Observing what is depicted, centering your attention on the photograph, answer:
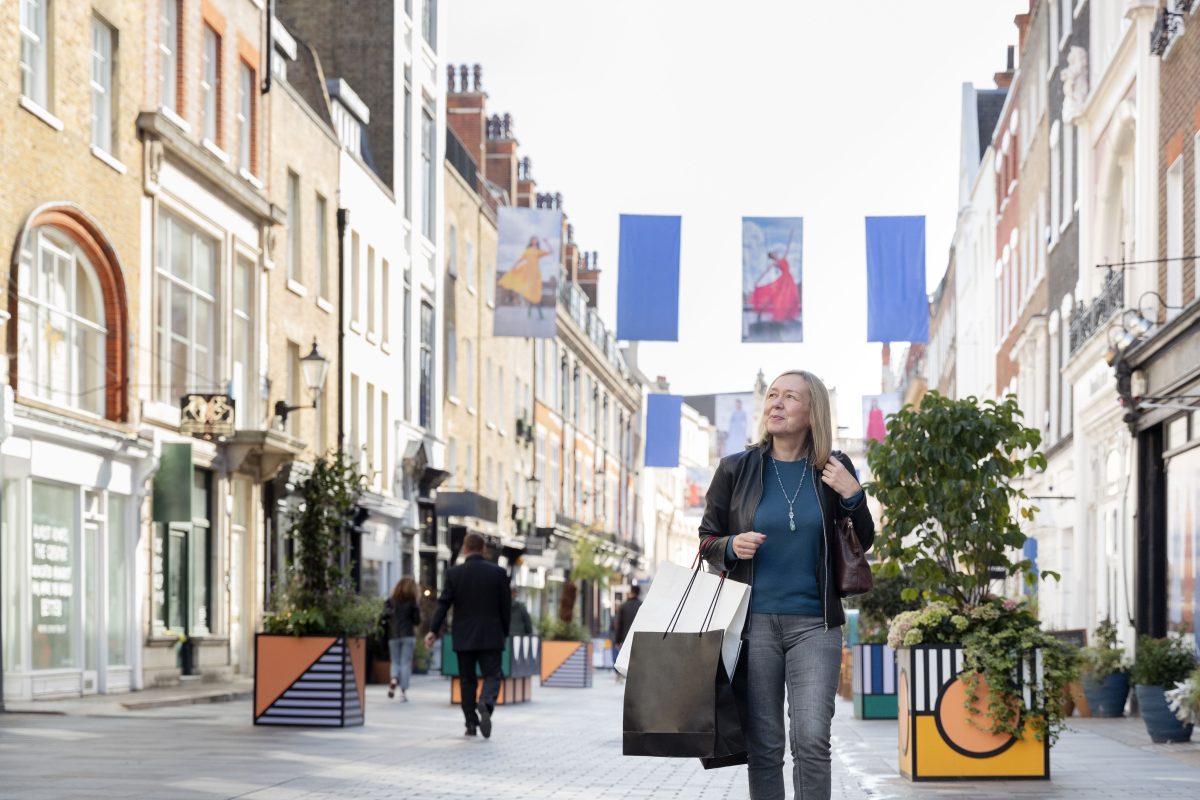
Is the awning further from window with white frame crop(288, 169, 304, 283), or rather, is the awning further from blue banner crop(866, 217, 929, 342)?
blue banner crop(866, 217, 929, 342)

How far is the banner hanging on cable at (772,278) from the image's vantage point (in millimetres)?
29359

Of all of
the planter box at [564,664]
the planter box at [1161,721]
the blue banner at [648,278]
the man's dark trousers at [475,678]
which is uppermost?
the blue banner at [648,278]

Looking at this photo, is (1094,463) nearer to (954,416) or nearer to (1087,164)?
(1087,164)

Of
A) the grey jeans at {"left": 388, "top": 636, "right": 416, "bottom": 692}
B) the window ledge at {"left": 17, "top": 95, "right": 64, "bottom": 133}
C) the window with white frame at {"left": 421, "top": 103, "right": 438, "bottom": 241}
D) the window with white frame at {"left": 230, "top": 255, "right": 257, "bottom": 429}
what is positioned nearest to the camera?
the window ledge at {"left": 17, "top": 95, "right": 64, "bottom": 133}

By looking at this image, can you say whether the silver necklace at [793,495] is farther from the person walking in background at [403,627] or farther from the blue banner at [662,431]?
the blue banner at [662,431]

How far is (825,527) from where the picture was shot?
22.0 ft

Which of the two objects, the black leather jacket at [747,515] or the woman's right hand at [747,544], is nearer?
the woman's right hand at [747,544]

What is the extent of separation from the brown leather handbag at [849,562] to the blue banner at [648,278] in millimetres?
21913

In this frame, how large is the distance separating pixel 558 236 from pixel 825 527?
89.7 ft

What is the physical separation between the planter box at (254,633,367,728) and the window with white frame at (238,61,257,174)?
1480cm

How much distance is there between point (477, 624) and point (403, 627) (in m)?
8.51

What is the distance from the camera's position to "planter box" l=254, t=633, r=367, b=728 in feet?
54.5

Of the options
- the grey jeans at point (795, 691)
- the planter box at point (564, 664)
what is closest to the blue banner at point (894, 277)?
the planter box at point (564, 664)

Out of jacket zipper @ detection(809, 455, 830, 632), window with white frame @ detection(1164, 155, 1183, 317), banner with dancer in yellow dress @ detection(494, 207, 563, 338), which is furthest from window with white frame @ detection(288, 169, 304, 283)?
jacket zipper @ detection(809, 455, 830, 632)
